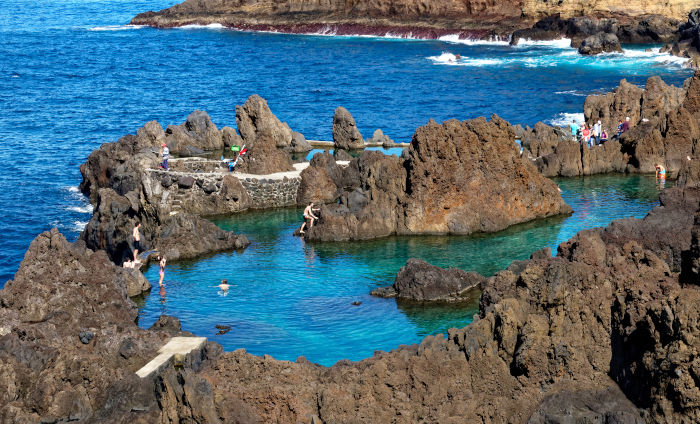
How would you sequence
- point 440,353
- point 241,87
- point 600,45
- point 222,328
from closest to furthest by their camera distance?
point 440,353
point 222,328
point 241,87
point 600,45

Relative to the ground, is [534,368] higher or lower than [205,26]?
lower

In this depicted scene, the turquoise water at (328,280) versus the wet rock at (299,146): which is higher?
the wet rock at (299,146)

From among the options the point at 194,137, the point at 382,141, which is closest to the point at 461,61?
the point at 382,141

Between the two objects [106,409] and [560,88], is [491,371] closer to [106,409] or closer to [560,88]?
[106,409]

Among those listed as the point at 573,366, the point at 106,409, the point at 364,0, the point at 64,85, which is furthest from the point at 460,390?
the point at 364,0

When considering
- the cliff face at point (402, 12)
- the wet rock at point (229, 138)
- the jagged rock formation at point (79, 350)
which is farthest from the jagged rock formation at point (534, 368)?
the cliff face at point (402, 12)

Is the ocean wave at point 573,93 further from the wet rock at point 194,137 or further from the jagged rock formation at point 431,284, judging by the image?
the jagged rock formation at point 431,284

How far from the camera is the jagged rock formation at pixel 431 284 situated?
3603 cm

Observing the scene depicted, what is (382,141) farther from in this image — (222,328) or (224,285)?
(222,328)

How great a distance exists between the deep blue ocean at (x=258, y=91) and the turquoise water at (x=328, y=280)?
10.0 inches

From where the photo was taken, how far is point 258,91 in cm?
11156

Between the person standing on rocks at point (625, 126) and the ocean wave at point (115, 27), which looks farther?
the ocean wave at point (115, 27)

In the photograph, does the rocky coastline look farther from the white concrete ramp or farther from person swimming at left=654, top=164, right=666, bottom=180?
person swimming at left=654, top=164, right=666, bottom=180

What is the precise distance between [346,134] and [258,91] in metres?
47.3
